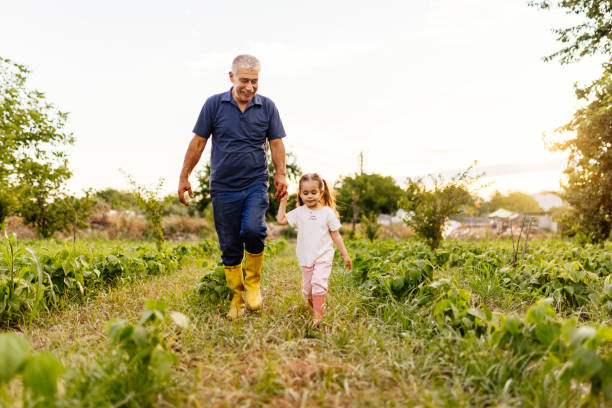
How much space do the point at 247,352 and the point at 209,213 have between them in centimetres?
1161

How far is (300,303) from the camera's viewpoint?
11.1 ft

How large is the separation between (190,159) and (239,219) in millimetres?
709

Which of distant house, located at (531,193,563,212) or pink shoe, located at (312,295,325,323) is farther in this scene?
distant house, located at (531,193,563,212)

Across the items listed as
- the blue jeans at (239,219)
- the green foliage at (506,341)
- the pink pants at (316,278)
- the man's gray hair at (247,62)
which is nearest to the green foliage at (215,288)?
the blue jeans at (239,219)

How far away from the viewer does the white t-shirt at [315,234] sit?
3.20 m

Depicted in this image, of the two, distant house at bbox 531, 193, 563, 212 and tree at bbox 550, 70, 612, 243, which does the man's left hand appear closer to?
tree at bbox 550, 70, 612, 243

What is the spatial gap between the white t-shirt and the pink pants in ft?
0.18

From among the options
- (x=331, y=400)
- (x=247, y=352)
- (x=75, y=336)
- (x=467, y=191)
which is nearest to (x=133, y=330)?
(x=247, y=352)

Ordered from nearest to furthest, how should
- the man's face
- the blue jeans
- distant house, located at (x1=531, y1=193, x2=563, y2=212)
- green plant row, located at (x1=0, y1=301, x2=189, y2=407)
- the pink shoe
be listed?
green plant row, located at (x1=0, y1=301, x2=189, y2=407)
the pink shoe
the man's face
the blue jeans
distant house, located at (x1=531, y1=193, x2=563, y2=212)

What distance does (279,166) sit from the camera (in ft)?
12.0

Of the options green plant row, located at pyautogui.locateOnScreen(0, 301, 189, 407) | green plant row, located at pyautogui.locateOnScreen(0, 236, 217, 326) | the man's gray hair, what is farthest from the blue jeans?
green plant row, located at pyautogui.locateOnScreen(0, 301, 189, 407)

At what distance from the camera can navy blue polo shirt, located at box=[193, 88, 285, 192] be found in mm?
3379

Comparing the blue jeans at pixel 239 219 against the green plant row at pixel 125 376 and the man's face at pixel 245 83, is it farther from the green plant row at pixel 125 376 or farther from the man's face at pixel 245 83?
the green plant row at pixel 125 376

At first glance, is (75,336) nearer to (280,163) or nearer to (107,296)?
(107,296)
